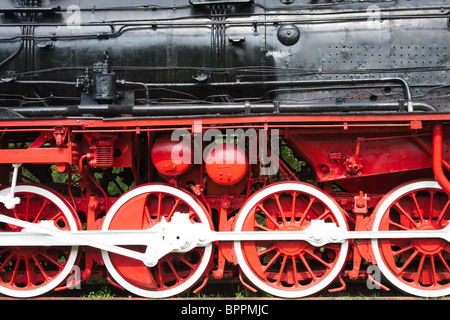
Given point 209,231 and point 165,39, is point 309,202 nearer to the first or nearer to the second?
point 209,231

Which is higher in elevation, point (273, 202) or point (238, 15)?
point (238, 15)

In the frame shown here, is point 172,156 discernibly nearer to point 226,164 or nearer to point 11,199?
point 226,164

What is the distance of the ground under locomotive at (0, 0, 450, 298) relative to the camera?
13.6ft

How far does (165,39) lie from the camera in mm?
4402

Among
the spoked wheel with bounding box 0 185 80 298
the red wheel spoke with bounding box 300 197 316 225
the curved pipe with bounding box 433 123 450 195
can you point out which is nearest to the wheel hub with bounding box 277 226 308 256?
the red wheel spoke with bounding box 300 197 316 225

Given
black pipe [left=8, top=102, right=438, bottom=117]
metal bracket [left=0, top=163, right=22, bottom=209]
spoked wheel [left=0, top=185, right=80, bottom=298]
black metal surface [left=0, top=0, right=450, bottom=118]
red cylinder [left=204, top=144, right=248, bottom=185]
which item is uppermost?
black metal surface [left=0, top=0, right=450, bottom=118]

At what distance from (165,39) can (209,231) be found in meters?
1.92

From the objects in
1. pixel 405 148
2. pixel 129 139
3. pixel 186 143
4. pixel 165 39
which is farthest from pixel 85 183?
pixel 405 148

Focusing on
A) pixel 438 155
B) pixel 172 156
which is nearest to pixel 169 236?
pixel 172 156

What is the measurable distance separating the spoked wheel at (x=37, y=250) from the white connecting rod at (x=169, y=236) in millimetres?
246

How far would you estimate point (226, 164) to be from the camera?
4.18 m

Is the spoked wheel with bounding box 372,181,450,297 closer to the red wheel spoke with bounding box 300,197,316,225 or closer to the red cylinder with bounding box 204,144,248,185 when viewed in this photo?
the red wheel spoke with bounding box 300,197,316,225

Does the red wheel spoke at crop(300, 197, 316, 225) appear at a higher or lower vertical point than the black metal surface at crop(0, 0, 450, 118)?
lower

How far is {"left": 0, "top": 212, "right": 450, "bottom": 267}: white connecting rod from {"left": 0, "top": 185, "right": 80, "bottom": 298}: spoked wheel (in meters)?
0.25
